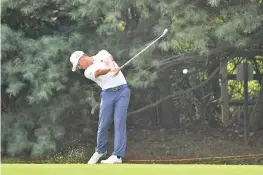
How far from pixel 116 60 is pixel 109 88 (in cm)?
153

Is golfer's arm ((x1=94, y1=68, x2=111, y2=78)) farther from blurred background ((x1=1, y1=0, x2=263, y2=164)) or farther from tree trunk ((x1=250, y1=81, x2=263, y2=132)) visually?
tree trunk ((x1=250, y1=81, x2=263, y2=132))

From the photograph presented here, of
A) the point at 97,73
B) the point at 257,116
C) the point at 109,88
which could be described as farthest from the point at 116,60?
the point at 257,116

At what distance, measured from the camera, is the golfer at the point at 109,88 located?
634 centimetres

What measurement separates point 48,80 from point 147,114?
3.08 m

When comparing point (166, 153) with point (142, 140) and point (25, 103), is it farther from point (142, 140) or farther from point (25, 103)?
point (25, 103)

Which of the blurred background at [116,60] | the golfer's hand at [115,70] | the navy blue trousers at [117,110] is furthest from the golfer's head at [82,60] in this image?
the blurred background at [116,60]

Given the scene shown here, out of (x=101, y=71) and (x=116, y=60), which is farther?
(x=116, y=60)

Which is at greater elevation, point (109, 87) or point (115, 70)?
point (115, 70)

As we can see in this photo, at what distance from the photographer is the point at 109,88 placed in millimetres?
6457

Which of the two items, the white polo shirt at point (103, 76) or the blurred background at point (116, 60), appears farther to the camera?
the blurred background at point (116, 60)

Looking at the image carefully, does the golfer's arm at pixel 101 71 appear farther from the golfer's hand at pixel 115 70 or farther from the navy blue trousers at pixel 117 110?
the navy blue trousers at pixel 117 110
